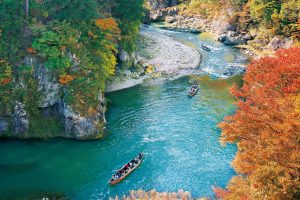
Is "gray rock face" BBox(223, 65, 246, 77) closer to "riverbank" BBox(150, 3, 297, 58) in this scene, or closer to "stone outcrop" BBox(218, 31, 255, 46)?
"riverbank" BBox(150, 3, 297, 58)

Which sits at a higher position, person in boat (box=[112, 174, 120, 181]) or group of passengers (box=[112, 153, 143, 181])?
group of passengers (box=[112, 153, 143, 181])

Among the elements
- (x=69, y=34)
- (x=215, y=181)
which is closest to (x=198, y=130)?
(x=215, y=181)

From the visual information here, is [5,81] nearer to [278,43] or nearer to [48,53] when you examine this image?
[48,53]

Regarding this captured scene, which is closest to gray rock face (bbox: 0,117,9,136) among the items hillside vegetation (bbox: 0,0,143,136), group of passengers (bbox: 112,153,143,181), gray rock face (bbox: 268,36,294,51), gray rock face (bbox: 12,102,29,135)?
hillside vegetation (bbox: 0,0,143,136)

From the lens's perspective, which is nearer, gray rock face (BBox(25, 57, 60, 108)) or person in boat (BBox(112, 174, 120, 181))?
person in boat (BBox(112, 174, 120, 181))

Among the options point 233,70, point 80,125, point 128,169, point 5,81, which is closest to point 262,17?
point 233,70

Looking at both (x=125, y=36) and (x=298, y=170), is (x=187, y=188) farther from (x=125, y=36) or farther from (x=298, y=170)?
(x=125, y=36)
